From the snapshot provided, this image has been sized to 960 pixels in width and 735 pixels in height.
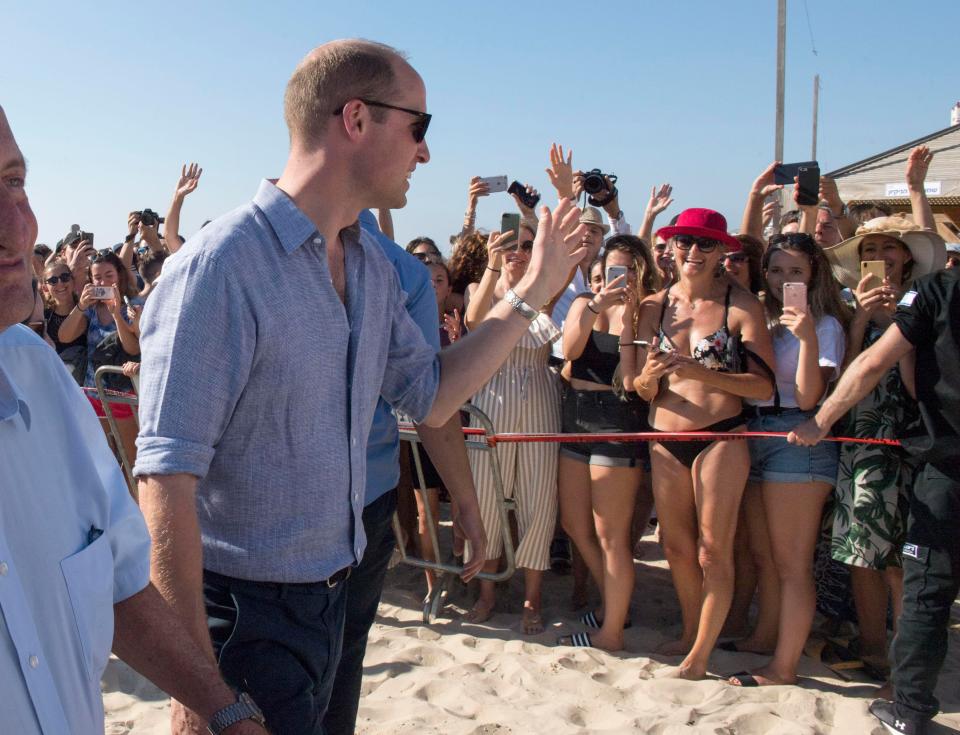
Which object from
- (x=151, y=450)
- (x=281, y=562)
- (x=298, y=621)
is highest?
(x=151, y=450)

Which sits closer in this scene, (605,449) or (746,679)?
(746,679)

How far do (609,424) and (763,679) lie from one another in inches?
57.6

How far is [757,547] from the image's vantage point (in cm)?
448

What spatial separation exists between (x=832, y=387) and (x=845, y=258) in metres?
0.87

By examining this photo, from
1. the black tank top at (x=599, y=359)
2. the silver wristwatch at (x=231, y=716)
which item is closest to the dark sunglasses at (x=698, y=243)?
the black tank top at (x=599, y=359)

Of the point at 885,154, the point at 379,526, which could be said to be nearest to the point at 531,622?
the point at 379,526

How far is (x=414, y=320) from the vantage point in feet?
9.50

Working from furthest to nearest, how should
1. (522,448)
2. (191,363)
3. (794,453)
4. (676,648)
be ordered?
(522,448)
(676,648)
(794,453)
(191,363)

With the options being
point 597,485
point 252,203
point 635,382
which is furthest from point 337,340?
point 597,485

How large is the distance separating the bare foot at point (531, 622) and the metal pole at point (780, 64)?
237 inches

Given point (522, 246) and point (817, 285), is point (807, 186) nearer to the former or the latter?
point (817, 285)

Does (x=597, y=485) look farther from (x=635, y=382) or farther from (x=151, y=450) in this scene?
(x=151, y=450)

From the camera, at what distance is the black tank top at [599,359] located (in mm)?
4711

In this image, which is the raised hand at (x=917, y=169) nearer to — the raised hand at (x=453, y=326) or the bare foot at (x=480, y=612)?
the raised hand at (x=453, y=326)
